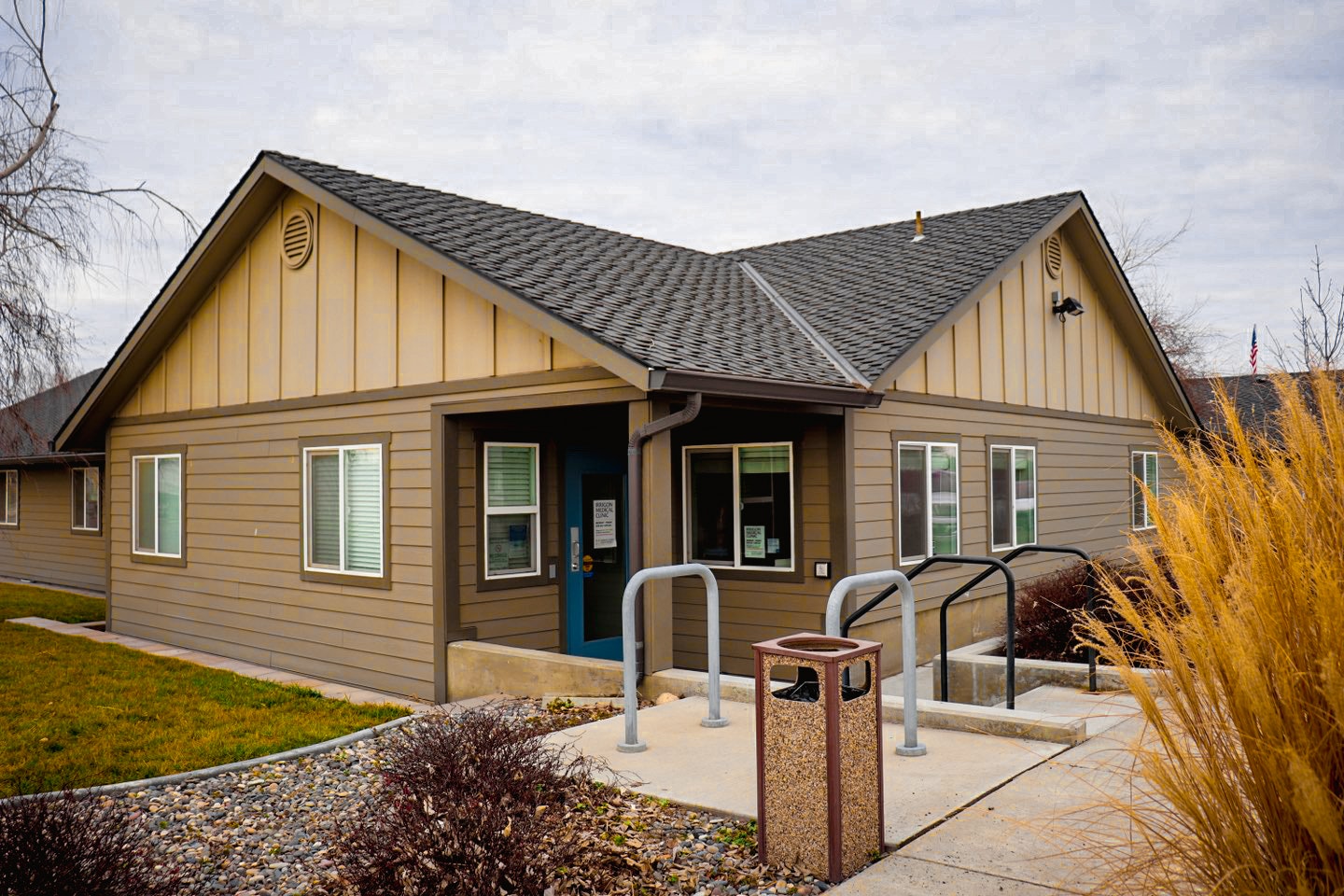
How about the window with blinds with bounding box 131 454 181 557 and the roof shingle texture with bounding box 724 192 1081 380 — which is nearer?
the roof shingle texture with bounding box 724 192 1081 380

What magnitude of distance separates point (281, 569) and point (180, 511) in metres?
2.58

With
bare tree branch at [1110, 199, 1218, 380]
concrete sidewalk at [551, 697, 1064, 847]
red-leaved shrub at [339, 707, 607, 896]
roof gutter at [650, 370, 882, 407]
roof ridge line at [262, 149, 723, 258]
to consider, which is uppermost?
bare tree branch at [1110, 199, 1218, 380]

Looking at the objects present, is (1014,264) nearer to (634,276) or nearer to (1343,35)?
(634,276)

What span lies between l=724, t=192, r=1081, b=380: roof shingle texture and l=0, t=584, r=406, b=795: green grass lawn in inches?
227

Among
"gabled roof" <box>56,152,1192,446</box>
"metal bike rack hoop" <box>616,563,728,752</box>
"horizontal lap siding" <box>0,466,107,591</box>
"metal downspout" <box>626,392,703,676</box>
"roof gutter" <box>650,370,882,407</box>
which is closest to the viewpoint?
"metal bike rack hoop" <box>616,563,728,752</box>

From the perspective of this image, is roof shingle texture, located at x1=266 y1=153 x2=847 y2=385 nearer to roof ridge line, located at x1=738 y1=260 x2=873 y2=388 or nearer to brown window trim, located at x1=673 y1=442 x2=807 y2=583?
roof ridge line, located at x1=738 y1=260 x2=873 y2=388

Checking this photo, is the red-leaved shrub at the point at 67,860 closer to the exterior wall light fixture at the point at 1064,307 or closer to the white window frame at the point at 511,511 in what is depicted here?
the white window frame at the point at 511,511

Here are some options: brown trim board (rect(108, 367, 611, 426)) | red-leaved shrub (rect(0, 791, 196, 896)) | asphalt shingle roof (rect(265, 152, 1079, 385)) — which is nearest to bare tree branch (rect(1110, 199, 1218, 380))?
asphalt shingle roof (rect(265, 152, 1079, 385))

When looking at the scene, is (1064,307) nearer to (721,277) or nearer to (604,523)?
(721,277)

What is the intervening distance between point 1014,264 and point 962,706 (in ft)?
22.8

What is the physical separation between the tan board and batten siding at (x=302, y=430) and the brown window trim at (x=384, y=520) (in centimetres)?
6

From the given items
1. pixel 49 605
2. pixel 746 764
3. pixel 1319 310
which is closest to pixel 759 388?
pixel 746 764

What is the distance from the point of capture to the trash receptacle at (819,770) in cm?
390

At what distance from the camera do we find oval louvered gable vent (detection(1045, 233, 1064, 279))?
12.7m
